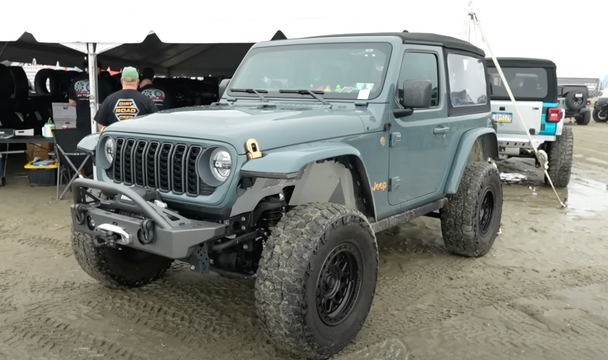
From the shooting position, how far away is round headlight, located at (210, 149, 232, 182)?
9.66ft

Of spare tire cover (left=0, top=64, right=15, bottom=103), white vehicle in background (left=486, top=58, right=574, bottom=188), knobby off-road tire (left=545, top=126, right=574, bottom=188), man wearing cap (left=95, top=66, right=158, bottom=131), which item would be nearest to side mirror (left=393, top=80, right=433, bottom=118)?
man wearing cap (left=95, top=66, right=158, bottom=131)

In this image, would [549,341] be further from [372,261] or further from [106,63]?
[106,63]

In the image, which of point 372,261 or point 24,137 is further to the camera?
point 24,137

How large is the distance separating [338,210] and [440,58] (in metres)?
2.01

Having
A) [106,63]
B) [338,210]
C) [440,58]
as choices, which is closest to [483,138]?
[440,58]

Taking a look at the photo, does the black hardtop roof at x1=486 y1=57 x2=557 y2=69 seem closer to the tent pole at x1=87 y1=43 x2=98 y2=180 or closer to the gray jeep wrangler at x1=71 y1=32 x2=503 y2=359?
the gray jeep wrangler at x1=71 y1=32 x2=503 y2=359

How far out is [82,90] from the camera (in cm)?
809

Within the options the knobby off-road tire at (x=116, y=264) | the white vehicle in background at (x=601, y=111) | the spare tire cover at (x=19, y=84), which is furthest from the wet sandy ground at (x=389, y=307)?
the white vehicle in background at (x=601, y=111)

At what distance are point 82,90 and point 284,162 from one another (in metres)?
6.30

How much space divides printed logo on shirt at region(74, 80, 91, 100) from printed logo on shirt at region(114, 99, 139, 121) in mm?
2343

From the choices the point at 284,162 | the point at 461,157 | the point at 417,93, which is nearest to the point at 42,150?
the point at 461,157

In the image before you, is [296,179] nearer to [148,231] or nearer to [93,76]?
[148,231]

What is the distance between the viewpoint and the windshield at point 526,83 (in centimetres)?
876

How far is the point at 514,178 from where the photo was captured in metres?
9.34
